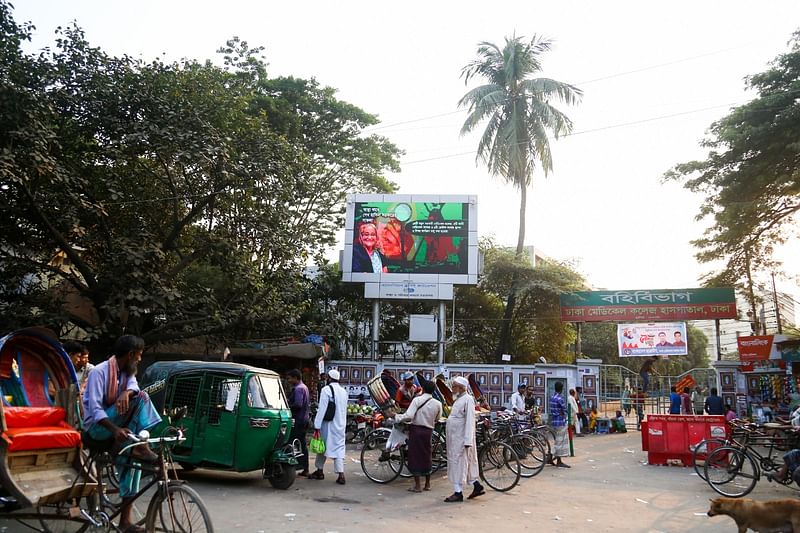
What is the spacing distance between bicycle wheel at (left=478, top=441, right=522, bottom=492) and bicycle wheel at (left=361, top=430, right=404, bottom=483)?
4.43ft

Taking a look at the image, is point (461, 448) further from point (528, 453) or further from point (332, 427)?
point (528, 453)

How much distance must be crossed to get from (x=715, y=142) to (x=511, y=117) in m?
11.8

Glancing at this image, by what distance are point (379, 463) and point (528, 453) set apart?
2.64m

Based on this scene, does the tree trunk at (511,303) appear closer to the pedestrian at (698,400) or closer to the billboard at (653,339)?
the billboard at (653,339)

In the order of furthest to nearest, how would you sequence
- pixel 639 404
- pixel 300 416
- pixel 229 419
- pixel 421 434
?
pixel 639 404 < pixel 300 416 < pixel 421 434 < pixel 229 419

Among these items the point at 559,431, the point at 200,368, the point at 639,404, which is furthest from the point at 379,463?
the point at 639,404

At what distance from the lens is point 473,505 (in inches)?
326

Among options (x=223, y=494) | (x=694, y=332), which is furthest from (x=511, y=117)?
(x=694, y=332)

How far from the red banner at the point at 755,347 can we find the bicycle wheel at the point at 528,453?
10896 mm

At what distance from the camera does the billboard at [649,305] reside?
23.1 meters

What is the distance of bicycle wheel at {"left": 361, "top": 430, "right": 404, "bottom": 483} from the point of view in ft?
32.2

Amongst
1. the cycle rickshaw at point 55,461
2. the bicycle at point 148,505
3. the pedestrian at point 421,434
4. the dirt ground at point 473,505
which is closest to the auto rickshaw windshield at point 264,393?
the dirt ground at point 473,505

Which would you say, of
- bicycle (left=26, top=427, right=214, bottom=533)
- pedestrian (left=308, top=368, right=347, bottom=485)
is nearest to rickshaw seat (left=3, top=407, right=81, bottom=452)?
bicycle (left=26, top=427, right=214, bottom=533)

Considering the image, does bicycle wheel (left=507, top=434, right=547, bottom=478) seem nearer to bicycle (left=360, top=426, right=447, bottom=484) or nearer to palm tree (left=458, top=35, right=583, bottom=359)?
bicycle (left=360, top=426, right=447, bottom=484)
